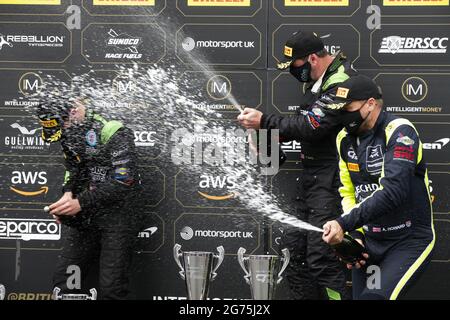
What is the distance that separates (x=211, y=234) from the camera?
6.91 meters

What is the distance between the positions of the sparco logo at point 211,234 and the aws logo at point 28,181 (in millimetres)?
1198

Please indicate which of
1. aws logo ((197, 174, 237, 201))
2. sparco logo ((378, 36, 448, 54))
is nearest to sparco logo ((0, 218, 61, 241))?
aws logo ((197, 174, 237, 201))

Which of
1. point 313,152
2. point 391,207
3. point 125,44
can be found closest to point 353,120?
point 391,207

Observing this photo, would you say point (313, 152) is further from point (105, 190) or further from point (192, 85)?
point (105, 190)

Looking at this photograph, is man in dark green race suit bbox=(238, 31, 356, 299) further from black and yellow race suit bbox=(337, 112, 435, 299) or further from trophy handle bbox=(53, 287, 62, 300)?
trophy handle bbox=(53, 287, 62, 300)

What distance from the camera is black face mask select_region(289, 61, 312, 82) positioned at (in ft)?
Result: 20.7

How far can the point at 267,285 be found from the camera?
5070mm

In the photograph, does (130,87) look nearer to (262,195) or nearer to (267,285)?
(262,195)

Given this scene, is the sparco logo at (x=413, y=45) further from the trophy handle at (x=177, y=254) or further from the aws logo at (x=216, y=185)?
the trophy handle at (x=177, y=254)

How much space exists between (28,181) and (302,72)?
2437 mm

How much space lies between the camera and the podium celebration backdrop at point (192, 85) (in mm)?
6676

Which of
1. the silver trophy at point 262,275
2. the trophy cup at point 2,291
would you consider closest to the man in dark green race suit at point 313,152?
the silver trophy at point 262,275

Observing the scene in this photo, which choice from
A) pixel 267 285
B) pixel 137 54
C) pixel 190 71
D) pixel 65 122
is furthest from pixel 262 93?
pixel 267 285

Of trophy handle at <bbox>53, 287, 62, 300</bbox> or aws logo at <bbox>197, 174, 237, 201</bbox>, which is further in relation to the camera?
aws logo at <bbox>197, 174, 237, 201</bbox>
